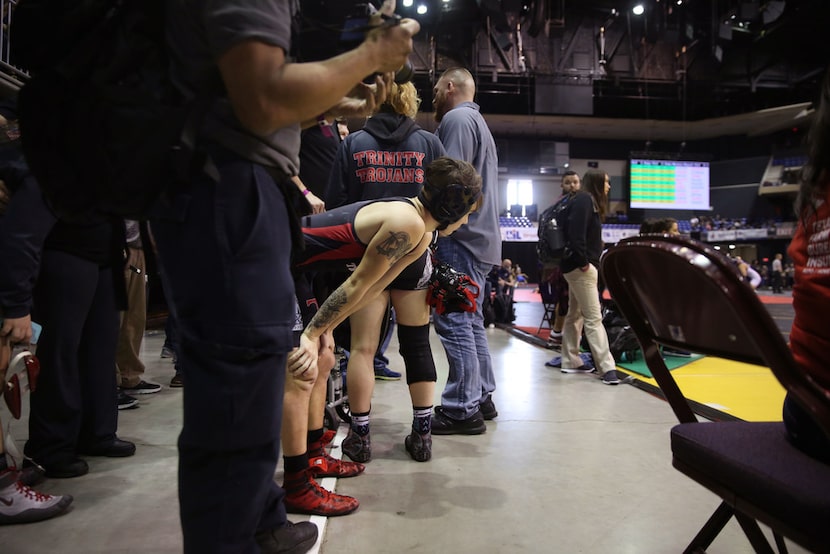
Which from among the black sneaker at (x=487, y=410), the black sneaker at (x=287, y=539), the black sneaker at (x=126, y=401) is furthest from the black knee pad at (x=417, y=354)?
the black sneaker at (x=126, y=401)

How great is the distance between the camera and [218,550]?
0.86 metres

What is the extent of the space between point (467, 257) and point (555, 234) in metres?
1.67

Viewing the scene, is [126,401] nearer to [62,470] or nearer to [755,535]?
[62,470]

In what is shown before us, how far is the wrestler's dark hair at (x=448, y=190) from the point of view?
6.25 ft

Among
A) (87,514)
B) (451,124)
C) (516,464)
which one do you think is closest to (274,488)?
(87,514)

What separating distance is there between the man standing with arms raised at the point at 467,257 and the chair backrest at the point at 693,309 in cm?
144

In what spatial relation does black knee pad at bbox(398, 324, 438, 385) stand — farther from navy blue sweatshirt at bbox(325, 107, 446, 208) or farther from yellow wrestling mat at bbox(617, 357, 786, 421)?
yellow wrestling mat at bbox(617, 357, 786, 421)

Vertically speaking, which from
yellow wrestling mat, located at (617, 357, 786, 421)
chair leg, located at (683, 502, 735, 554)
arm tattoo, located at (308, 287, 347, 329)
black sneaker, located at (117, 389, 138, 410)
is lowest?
yellow wrestling mat, located at (617, 357, 786, 421)

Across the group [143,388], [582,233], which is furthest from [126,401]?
[582,233]

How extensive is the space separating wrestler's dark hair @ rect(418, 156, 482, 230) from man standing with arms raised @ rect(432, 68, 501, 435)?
0.79 m

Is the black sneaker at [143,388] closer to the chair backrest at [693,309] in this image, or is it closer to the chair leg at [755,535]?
the chair backrest at [693,309]

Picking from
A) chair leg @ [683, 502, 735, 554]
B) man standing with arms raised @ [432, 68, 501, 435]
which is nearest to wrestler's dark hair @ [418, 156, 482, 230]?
man standing with arms raised @ [432, 68, 501, 435]

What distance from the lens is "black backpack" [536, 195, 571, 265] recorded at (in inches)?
168

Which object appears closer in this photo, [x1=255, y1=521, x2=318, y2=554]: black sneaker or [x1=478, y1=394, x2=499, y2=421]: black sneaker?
[x1=255, y1=521, x2=318, y2=554]: black sneaker
